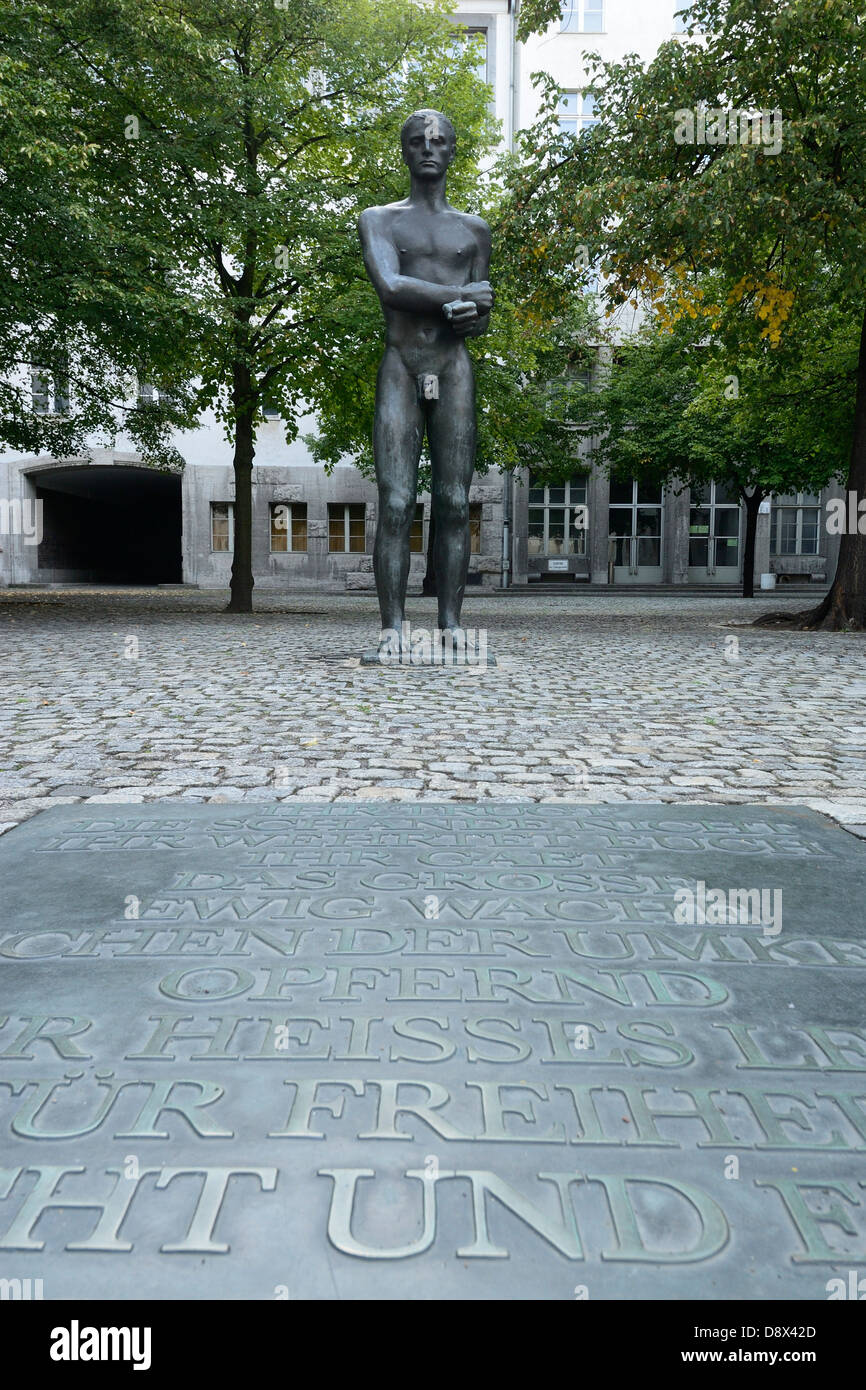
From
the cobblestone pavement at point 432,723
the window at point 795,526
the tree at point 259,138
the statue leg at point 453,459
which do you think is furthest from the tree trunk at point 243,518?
the window at point 795,526

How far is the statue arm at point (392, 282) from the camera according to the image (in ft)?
26.2

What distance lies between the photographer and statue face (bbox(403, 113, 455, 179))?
7977 millimetres

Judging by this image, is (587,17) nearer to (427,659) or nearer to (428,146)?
(428,146)

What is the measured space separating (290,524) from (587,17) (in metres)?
19.2

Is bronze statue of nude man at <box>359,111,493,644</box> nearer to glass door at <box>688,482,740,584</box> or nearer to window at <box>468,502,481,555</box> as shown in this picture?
window at <box>468,502,481,555</box>

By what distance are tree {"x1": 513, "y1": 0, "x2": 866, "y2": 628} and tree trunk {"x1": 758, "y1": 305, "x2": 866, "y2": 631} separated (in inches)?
0.9

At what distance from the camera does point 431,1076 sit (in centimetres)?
180

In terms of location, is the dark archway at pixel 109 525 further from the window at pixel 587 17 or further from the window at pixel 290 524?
the window at pixel 587 17

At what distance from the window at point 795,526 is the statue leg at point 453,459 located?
29229 millimetres

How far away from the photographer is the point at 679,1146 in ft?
5.21

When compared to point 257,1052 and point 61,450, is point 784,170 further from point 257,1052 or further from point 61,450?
point 61,450
